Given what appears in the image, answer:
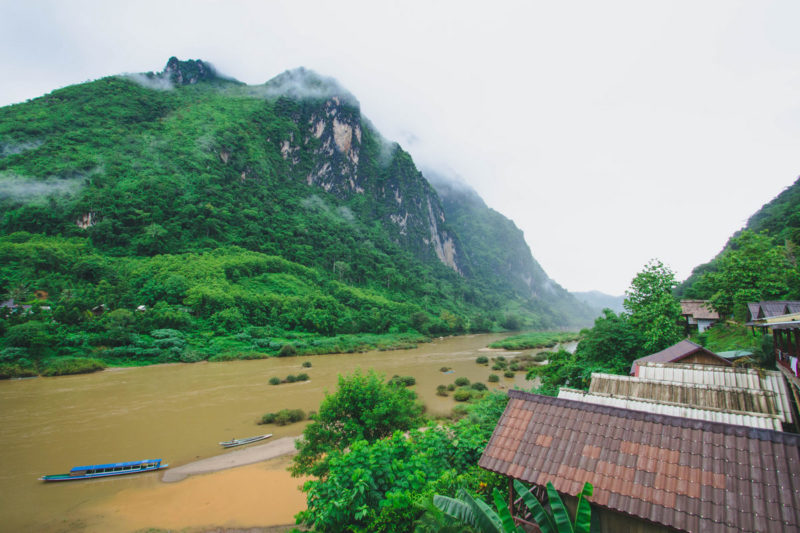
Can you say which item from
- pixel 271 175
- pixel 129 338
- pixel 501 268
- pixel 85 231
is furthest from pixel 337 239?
pixel 501 268

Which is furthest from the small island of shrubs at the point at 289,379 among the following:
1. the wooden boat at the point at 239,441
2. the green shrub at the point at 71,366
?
the green shrub at the point at 71,366

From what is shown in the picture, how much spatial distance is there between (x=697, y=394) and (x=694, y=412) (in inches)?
72.4

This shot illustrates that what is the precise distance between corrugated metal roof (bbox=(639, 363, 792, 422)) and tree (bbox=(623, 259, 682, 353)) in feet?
27.0

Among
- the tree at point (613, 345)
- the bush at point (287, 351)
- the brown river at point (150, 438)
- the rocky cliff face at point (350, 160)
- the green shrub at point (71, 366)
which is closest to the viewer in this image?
the brown river at point (150, 438)

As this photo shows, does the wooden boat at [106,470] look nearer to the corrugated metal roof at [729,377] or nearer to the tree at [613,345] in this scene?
the corrugated metal roof at [729,377]

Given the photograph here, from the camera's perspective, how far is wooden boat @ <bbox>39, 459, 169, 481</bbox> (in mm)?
13461

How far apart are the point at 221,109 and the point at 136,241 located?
Answer: 56.4 meters

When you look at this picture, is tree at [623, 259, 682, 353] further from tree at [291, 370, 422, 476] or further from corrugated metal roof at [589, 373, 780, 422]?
tree at [291, 370, 422, 476]

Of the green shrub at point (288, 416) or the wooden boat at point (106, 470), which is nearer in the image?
the wooden boat at point (106, 470)

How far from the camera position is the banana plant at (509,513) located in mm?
4059

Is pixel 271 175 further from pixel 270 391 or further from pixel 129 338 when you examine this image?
pixel 270 391

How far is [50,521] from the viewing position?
11125 millimetres

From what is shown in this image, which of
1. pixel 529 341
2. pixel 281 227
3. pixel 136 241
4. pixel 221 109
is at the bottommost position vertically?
pixel 529 341

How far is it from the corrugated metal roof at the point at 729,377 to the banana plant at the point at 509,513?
6.43m
